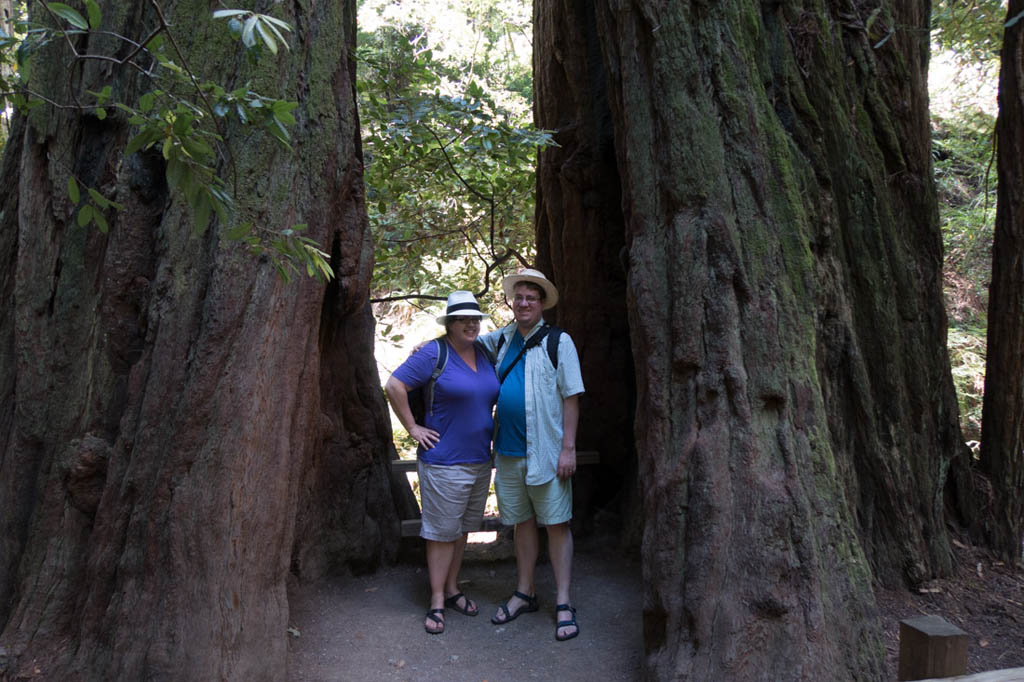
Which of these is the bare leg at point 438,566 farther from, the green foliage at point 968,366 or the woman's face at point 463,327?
the green foliage at point 968,366

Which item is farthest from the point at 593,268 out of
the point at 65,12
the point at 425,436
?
the point at 65,12

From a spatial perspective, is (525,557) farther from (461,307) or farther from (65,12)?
(65,12)

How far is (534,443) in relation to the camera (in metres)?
4.45

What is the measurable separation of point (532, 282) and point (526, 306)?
0.59 feet

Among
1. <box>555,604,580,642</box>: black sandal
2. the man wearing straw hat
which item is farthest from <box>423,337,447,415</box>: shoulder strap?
<box>555,604,580,642</box>: black sandal

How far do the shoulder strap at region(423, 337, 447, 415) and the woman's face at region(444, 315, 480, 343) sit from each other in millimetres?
87

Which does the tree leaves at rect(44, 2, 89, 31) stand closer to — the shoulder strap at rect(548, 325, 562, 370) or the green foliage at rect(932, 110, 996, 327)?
the shoulder strap at rect(548, 325, 562, 370)

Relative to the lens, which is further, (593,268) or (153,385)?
(593,268)

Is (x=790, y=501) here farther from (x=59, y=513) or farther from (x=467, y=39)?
(x=467, y=39)

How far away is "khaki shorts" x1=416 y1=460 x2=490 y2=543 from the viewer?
451 centimetres

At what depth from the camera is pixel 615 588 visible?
5.08 m

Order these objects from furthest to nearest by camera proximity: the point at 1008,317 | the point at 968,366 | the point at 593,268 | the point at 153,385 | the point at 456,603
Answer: the point at 968,366 < the point at 593,268 < the point at 1008,317 < the point at 456,603 < the point at 153,385

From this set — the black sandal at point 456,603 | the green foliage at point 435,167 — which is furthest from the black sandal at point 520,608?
the green foliage at point 435,167

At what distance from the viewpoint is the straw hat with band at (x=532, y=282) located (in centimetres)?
470
